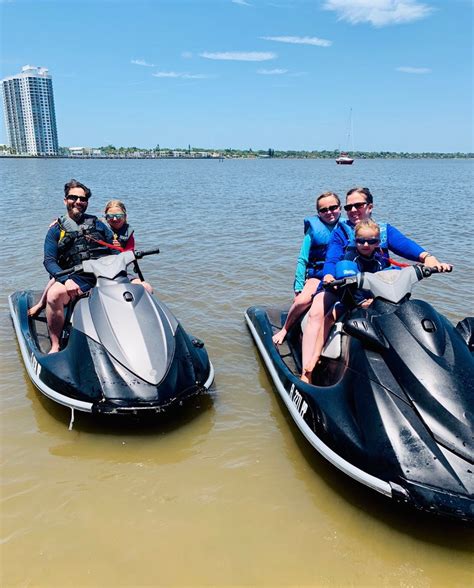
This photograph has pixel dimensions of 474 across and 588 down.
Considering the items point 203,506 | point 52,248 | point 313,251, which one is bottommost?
point 203,506

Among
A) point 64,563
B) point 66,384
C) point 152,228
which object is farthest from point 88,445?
point 152,228

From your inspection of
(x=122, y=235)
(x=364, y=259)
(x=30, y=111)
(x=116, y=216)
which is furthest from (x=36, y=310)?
(x=30, y=111)

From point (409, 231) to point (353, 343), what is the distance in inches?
428

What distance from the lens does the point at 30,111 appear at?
14688 cm

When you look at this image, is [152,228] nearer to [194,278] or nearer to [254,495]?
[194,278]

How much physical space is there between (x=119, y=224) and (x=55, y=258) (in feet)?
2.34

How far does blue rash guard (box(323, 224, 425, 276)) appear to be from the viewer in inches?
164

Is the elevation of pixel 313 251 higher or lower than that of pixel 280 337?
higher

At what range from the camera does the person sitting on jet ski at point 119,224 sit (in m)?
4.88

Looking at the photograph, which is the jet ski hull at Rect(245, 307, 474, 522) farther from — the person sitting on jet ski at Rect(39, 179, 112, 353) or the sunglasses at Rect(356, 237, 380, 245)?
the person sitting on jet ski at Rect(39, 179, 112, 353)

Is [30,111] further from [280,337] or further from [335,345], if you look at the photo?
[335,345]

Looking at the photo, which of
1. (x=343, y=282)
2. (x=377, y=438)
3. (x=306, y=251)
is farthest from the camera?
(x=306, y=251)

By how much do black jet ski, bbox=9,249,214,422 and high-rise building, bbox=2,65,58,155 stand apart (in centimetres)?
16329

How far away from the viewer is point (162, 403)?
3465 mm
